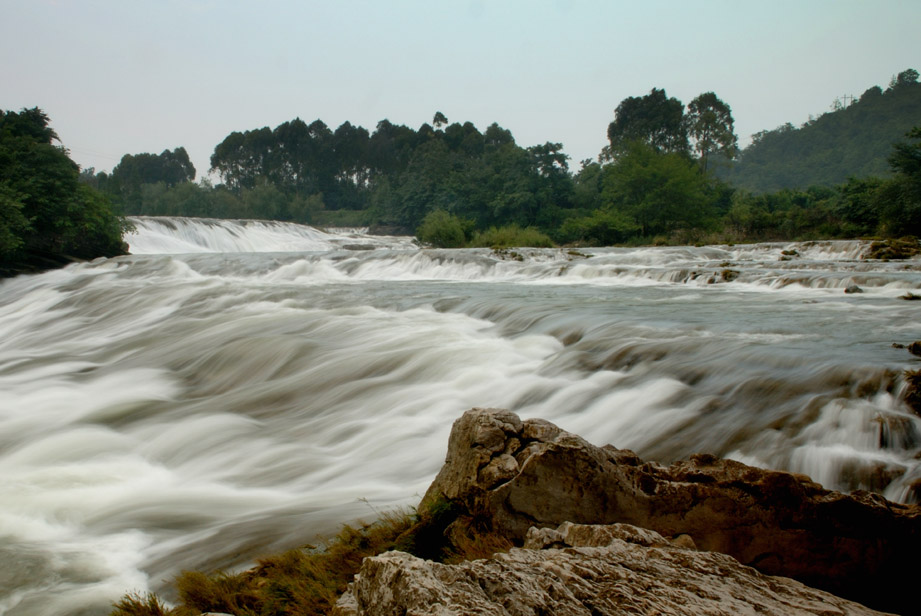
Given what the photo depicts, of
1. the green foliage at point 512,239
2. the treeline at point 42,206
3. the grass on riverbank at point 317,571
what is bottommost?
the grass on riverbank at point 317,571

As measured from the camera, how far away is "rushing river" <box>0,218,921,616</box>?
3.60 m

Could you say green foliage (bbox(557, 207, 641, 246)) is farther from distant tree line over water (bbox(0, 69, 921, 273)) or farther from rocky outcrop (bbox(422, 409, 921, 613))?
rocky outcrop (bbox(422, 409, 921, 613))

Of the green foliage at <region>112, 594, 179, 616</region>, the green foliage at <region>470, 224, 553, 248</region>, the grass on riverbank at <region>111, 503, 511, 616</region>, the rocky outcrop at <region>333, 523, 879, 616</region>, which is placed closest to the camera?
the rocky outcrop at <region>333, 523, 879, 616</region>

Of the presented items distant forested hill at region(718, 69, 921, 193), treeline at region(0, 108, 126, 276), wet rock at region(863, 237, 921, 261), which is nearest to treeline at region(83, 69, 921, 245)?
distant forested hill at region(718, 69, 921, 193)

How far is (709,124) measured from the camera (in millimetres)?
62312

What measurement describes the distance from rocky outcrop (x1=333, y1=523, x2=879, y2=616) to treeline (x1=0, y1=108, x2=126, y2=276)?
72.5 feet

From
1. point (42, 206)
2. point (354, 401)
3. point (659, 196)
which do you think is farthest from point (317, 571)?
point (659, 196)

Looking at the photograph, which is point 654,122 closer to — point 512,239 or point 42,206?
point 512,239

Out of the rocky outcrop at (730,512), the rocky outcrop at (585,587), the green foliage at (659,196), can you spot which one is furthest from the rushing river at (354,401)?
the green foliage at (659,196)

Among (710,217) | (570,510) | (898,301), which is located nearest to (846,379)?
(570,510)

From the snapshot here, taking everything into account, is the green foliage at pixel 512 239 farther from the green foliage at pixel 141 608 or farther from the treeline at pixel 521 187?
the green foliage at pixel 141 608

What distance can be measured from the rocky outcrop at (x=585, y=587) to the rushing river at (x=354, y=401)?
71.4 inches

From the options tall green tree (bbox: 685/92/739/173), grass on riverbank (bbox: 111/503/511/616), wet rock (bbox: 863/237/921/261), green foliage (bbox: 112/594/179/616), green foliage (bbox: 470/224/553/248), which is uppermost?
tall green tree (bbox: 685/92/739/173)

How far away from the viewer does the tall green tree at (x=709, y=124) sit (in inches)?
2453
